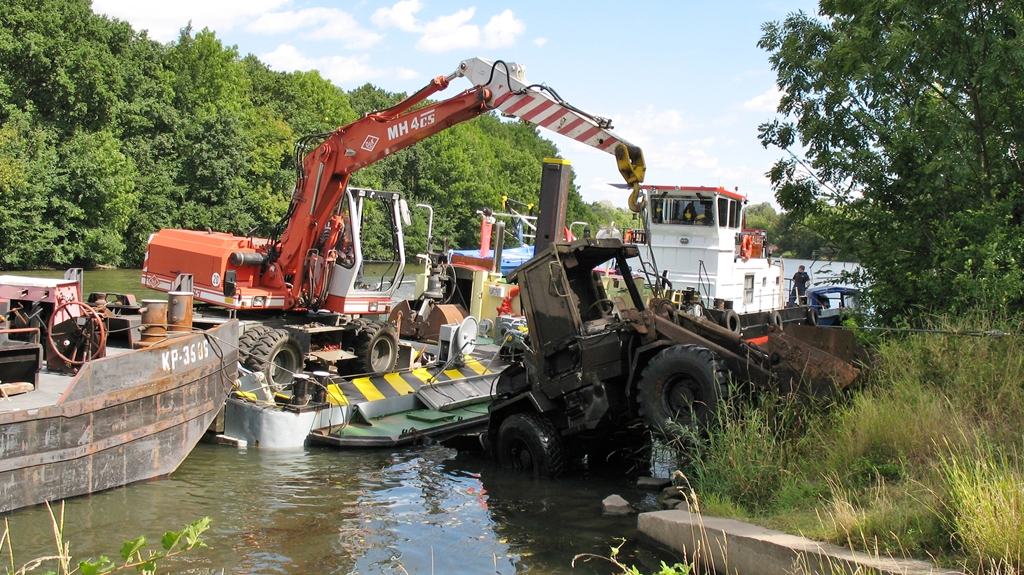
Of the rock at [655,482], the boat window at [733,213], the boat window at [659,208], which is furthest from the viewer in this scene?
the boat window at [659,208]

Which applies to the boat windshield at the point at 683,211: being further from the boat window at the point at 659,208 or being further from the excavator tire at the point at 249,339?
the excavator tire at the point at 249,339

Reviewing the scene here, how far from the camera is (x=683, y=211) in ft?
68.2

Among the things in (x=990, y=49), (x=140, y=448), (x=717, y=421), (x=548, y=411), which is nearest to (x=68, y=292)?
(x=140, y=448)

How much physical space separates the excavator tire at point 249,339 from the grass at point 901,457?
600cm

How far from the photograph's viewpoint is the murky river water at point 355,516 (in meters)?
7.05

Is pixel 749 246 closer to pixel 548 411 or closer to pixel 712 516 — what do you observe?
pixel 548 411

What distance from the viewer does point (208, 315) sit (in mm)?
13008

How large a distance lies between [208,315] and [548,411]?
235 inches

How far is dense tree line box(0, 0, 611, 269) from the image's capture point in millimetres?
38156

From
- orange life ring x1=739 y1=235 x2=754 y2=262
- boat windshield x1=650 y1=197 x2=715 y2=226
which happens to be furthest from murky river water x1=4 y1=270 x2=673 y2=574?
orange life ring x1=739 y1=235 x2=754 y2=262

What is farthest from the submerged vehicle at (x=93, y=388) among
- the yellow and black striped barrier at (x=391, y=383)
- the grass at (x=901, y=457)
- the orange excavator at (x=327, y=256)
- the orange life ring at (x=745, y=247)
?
the orange life ring at (x=745, y=247)

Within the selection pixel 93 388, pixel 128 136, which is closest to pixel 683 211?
pixel 93 388

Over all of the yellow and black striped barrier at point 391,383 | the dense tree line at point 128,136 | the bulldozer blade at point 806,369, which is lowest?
the yellow and black striped barrier at point 391,383

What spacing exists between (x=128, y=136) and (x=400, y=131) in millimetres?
38581
